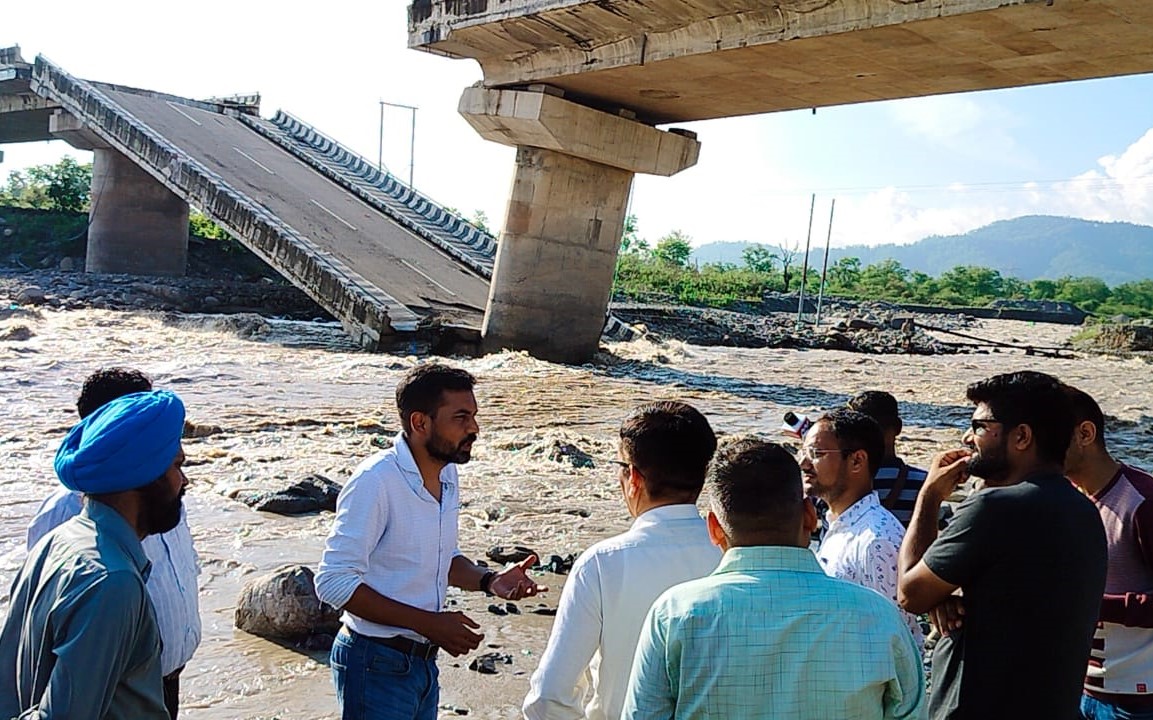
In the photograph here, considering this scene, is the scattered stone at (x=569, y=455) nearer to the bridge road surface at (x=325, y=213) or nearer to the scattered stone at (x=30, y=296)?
the bridge road surface at (x=325, y=213)

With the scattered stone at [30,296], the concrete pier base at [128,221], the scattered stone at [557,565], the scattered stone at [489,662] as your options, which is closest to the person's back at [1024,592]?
the scattered stone at [489,662]

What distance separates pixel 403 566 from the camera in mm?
3201

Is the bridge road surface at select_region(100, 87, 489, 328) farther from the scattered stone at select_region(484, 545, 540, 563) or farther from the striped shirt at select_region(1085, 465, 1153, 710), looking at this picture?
the striped shirt at select_region(1085, 465, 1153, 710)

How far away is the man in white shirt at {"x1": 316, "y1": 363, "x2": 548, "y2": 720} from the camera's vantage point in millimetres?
3094

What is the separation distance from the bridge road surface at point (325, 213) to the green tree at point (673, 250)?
34.5 meters

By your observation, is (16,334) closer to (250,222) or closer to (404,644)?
(250,222)

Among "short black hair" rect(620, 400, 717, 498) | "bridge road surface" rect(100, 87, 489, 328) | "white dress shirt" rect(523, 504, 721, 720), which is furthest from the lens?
"bridge road surface" rect(100, 87, 489, 328)

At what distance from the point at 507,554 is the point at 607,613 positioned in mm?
4525

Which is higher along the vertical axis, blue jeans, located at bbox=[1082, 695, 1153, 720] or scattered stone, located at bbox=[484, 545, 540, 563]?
blue jeans, located at bbox=[1082, 695, 1153, 720]

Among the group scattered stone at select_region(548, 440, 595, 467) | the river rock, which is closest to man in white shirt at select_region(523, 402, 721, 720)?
the river rock

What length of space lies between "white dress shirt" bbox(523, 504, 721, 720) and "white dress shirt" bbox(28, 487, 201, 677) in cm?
99

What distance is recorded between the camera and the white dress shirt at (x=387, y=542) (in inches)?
122

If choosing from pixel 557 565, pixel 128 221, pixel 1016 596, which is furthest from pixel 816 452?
pixel 128 221

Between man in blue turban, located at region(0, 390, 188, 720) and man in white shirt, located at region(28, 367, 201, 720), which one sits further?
man in white shirt, located at region(28, 367, 201, 720)
